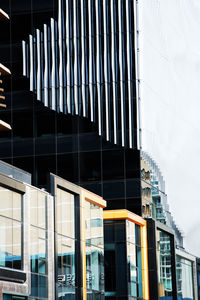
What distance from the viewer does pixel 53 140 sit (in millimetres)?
76875

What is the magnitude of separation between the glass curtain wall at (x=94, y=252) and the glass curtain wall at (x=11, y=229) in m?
10.8

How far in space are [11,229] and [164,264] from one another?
1052 inches

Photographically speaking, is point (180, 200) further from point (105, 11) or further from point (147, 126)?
point (105, 11)

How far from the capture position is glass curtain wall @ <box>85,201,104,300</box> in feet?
204

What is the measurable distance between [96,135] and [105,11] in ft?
34.8

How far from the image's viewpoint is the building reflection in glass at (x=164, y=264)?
242ft

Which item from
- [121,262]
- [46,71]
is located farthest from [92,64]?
[121,262]

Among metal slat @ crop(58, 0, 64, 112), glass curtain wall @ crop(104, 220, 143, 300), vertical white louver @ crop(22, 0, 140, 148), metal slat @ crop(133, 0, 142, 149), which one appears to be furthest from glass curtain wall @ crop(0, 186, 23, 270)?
metal slat @ crop(58, 0, 64, 112)

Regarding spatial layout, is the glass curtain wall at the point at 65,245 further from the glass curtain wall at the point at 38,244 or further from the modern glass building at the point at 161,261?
the modern glass building at the point at 161,261

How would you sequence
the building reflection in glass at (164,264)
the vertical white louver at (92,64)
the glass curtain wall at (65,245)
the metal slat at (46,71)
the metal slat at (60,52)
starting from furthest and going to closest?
1. the metal slat at (46,71)
2. the metal slat at (60,52)
3. the vertical white louver at (92,64)
4. the building reflection in glass at (164,264)
5. the glass curtain wall at (65,245)

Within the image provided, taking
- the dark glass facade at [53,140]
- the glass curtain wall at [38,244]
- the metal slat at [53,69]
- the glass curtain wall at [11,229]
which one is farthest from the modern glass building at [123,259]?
the glass curtain wall at [11,229]

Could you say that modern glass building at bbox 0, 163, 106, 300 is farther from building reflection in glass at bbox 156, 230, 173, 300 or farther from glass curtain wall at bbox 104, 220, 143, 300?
building reflection in glass at bbox 156, 230, 173, 300

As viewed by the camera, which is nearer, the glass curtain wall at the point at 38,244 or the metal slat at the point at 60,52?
the glass curtain wall at the point at 38,244

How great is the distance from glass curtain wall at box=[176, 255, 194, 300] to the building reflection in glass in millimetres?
2247
